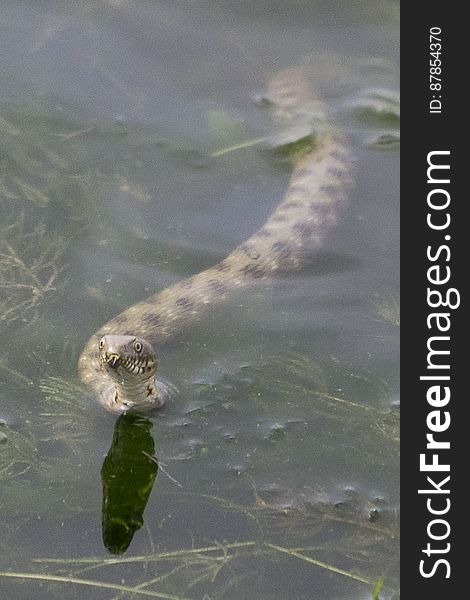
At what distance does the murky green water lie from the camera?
17.7 ft

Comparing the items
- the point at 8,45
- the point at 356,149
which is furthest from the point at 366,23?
the point at 8,45

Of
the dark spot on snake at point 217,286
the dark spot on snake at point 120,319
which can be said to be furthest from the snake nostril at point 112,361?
the dark spot on snake at point 217,286

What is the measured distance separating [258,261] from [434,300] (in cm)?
131

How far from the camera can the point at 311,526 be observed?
18.2ft

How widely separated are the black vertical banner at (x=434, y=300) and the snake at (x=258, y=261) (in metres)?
0.57

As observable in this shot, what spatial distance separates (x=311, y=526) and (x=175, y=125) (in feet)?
12.0

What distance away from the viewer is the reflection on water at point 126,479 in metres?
5.43

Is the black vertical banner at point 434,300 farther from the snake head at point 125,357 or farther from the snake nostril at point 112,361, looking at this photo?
the snake nostril at point 112,361

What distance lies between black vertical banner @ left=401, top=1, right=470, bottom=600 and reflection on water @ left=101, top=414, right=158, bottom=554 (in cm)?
124

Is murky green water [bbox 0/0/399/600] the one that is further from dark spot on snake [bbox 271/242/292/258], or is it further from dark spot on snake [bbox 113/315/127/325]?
dark spot on snake [bbox 271/242/292/258]

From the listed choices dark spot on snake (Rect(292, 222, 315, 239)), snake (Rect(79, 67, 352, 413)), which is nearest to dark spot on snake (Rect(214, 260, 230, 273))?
snake (Rect(79, 67, 352, 413))

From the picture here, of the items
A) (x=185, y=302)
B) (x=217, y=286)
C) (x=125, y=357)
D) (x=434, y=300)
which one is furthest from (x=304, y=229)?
(x=125, y=357)

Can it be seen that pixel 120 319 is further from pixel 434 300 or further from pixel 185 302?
pixel 434 300

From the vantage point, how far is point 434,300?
654 cm
